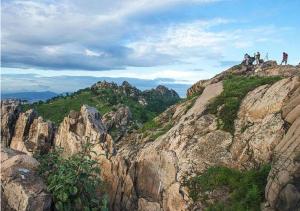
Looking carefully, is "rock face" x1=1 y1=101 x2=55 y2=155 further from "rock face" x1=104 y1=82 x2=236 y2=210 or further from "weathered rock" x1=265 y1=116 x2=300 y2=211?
"weathered rock" x1=265 y1=116 x2=300 y2=211

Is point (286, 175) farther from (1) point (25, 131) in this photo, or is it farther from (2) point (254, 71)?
(1) point (25, 131)

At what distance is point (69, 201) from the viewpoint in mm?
29312

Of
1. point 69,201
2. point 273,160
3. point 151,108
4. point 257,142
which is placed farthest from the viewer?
point 151,108

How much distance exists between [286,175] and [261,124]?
870cm

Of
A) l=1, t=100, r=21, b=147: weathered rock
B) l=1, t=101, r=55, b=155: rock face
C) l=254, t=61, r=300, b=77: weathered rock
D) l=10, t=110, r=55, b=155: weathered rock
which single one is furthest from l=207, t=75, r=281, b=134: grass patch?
l=1, t=100, r=21, b=147: weathered rock

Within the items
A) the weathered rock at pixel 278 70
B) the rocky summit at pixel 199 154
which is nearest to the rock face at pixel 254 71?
the weathered rock at pixel 278 70

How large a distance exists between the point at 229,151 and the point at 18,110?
95.7 feet

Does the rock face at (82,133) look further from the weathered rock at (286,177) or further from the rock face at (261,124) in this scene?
the weathered rock at (286,177)

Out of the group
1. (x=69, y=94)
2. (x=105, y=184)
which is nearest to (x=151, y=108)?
(x=69, y=94)

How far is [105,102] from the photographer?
162625 mm

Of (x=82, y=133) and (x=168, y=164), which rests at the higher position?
(x=82, y=133)

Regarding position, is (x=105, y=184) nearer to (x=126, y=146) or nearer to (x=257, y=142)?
(x=126, y=146)

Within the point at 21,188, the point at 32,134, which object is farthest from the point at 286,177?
the point at 32,134

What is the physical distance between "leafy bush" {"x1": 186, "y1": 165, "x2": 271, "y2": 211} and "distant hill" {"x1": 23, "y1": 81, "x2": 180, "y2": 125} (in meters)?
112
